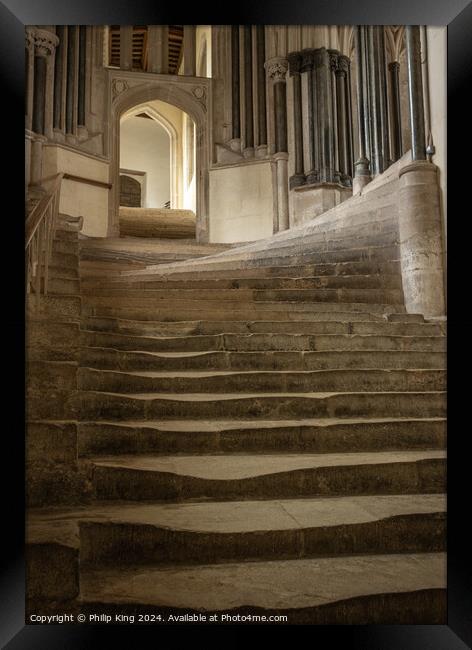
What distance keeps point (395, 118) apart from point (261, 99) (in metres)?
2.52

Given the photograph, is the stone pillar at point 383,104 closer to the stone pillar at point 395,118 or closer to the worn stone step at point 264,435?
the stone pillar at point 395,118

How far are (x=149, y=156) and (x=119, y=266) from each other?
33.7 feet

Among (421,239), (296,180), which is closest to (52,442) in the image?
(421,239)

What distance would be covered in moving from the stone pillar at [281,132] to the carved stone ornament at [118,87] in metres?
2.56

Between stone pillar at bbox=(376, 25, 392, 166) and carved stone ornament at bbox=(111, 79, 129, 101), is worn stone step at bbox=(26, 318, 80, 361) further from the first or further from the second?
carved stone ornament at bbox=(111, 79, 129, 101)

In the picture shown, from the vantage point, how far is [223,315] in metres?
3.93

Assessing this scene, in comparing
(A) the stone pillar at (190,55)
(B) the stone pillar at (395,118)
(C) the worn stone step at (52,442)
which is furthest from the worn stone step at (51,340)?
(A) the stone pillar at (190,55)

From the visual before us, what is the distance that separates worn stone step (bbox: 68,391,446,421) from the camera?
9.11ft

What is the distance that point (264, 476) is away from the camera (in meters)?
2.34

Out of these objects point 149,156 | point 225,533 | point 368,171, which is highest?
point 149,156

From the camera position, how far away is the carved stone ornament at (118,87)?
982 centimetres
